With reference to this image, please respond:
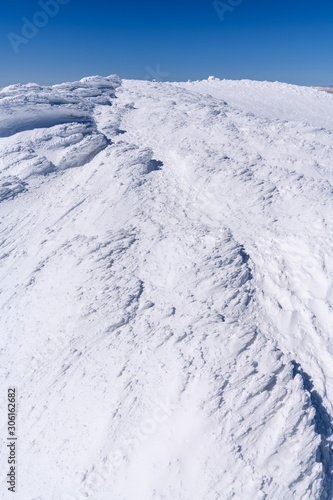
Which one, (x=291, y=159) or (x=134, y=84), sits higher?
(x=134, y=84)

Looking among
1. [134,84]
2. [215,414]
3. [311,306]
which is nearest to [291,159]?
[311,306]

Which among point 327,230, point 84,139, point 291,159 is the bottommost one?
point 327,230

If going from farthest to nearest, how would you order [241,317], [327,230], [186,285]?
1. [327,230]
2. [186,285]
3. [241,317]

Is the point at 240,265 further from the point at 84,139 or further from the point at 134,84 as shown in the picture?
the point at 134,84

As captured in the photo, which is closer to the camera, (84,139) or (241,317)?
(241,317)

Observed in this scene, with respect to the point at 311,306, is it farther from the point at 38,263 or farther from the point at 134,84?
the point at 134,84

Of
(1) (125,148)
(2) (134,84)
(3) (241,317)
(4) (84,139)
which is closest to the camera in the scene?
(3) (241,317)
